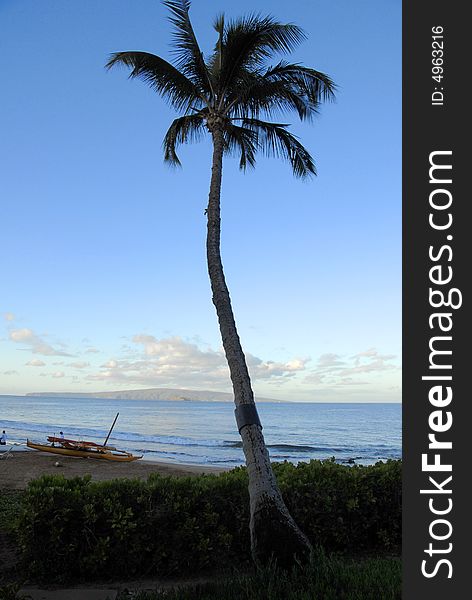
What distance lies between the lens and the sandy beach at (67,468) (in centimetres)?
1746

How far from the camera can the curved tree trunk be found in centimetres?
573

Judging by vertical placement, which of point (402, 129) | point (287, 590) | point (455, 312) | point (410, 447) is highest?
point (402, 129)

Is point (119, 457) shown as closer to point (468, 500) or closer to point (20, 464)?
point (20, 464)

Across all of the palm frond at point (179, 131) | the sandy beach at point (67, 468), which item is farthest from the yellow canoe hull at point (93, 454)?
the palm frond at point (179, 131)

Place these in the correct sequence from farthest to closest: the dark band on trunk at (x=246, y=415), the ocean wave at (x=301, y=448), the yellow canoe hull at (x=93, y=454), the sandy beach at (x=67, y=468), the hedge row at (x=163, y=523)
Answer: the ocean wave at (x=301, y=448)
the yellow canoe hull at (x=93, y=454)
the sandy beach at (x=67, y=468)
the hedge row at (x=163, y=523)
the dark band on trunk at (x=246, y=415)

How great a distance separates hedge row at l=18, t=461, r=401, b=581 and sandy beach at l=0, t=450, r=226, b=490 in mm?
9840

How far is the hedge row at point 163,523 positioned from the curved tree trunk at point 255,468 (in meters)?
0.96

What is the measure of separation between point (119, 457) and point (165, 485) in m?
16.8

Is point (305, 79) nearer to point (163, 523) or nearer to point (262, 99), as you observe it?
point (262, 99)

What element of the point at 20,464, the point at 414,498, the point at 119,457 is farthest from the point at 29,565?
the point at 119,457

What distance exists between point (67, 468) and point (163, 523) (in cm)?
1434

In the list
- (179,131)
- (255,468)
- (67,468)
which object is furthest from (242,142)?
(67,468)

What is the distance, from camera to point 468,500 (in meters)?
3.19

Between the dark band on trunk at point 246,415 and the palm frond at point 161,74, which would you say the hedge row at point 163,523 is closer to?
Result: the dark band on trunk at point 246,415
